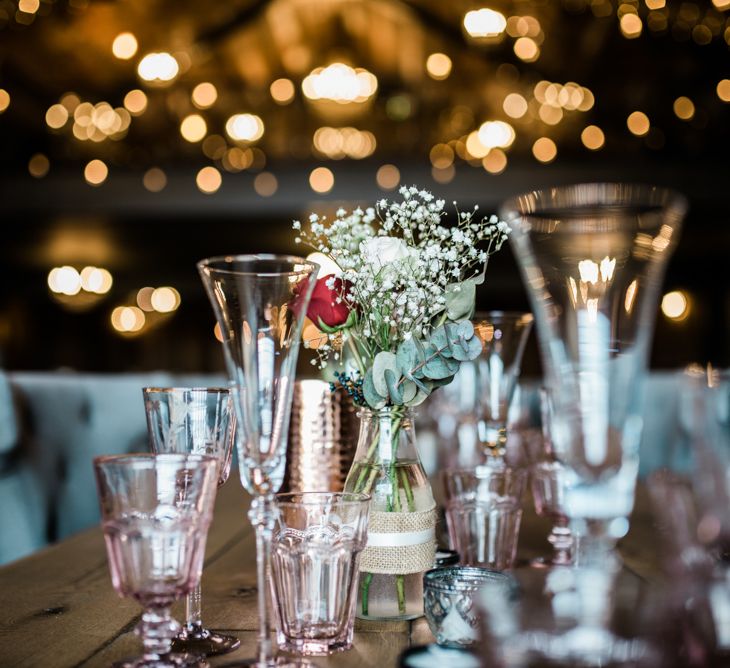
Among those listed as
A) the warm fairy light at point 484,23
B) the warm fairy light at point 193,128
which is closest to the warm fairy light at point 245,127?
the warm fairy light at point 193,128

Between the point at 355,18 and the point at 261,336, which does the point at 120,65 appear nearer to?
the point at 355,18

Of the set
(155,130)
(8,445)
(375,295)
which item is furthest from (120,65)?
(375,295)

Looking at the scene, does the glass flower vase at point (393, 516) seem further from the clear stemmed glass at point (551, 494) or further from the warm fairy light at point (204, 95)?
the warm fairy light at point (204, 95)

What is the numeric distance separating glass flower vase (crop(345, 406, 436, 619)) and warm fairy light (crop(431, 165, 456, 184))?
493 centimetres

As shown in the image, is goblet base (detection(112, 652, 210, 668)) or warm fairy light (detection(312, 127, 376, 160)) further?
warm fairy light (detection(312, 127, 376, 160))

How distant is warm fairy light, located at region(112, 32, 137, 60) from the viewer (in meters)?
5.72

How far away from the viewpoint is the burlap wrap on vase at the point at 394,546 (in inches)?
29.2

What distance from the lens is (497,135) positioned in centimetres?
602

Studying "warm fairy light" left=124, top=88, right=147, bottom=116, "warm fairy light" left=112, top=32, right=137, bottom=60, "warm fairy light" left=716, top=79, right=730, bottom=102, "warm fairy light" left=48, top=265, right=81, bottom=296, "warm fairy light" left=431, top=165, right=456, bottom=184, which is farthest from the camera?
"warm fairy light" left=48, top=265, right=81, bottom=296

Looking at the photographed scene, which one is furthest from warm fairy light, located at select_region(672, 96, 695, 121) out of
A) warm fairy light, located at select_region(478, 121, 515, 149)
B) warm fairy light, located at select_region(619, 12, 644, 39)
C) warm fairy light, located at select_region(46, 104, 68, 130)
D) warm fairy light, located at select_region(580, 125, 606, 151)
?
warm fairy light, located at select_region(46, 104, 68, 130)

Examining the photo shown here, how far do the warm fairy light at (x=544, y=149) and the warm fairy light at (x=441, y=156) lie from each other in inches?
23.0

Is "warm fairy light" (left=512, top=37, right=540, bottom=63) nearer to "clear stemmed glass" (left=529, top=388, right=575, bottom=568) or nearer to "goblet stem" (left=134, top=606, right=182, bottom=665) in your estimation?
"clear stemmed glass" (left=529, top=388, right=575, bottom=568)

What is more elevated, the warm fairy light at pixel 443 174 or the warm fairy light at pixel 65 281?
the warm fairy light at pixel 443 174

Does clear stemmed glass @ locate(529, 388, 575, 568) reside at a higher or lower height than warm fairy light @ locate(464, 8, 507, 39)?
lower
